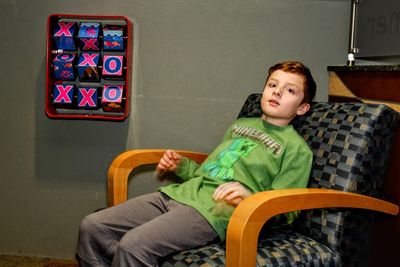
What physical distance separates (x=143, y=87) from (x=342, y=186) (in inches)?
39.6

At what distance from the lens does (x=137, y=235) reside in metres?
1.13

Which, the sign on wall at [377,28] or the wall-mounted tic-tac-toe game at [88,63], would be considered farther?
the wall-mounted tic-tac-toe game at [88,63]

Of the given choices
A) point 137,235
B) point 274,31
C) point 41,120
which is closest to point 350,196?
point 137,235

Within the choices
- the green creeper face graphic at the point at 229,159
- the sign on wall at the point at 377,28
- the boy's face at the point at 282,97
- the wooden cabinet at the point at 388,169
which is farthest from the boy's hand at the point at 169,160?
the sign on wall at the point at 377,28

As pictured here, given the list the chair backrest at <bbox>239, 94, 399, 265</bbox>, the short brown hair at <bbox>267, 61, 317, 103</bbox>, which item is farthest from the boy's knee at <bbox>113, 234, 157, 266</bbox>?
the short brown hair at <bbox>267, 61, 317, 103</bbox>

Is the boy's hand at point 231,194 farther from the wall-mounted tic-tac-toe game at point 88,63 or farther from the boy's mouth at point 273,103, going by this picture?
the wall-mounted tic-tac-toe game at point 88,63

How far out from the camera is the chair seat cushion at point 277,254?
1.08 metres

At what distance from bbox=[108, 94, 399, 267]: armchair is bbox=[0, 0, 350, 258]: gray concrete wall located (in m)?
0.54

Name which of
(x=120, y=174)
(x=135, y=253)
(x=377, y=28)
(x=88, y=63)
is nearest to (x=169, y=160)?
(x=120, y=174)

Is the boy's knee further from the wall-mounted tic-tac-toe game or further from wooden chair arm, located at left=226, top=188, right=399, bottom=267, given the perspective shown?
the wall-mounted tic-tac-toe game

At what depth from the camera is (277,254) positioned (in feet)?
3.67

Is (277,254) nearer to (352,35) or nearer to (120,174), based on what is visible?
(120,174)

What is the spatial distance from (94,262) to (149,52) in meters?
0.98

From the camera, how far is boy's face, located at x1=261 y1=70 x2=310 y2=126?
1.40 meters
